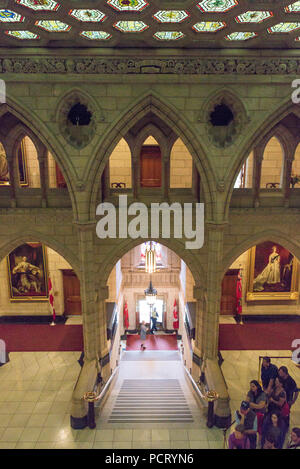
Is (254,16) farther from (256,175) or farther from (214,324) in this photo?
(214,324)

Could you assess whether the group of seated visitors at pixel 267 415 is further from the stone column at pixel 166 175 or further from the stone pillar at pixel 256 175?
the stone column at pixel 166 175

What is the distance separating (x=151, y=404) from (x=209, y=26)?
27.2 feet

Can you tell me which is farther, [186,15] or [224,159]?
[224,159]

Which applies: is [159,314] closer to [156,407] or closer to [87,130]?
[156,407]

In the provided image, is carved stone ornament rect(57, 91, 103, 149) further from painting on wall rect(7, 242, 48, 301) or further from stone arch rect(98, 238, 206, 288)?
painting on wall rect(7, 242, 48, 301)

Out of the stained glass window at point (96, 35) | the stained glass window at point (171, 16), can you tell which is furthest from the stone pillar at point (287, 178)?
the stained glass window at point (96, 35)

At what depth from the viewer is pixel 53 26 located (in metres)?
5.95

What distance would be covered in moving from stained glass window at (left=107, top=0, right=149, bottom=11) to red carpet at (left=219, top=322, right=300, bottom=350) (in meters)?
9.37

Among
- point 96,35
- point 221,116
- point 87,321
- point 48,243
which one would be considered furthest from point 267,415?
point 96,35

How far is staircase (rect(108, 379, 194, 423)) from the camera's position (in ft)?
25.3

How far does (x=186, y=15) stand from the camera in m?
5.46

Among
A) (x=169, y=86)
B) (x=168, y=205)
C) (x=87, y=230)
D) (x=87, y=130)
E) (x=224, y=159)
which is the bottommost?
(x=87, y=230)
